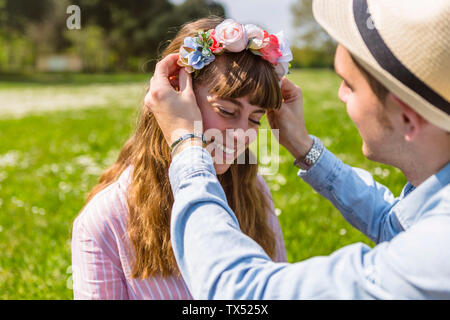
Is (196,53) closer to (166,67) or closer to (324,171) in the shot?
(166,67)

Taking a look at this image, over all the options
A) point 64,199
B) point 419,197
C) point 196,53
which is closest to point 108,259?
point 196,53

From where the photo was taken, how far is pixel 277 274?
1397 mm

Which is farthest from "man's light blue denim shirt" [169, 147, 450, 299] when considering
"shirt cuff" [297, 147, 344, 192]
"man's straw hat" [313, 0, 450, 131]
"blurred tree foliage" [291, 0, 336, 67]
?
"blurred tree foliage" [291, 0, 336, 67]

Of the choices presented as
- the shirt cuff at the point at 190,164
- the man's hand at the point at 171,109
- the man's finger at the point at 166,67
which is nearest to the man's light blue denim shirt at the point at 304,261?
the shirt cuff at the point at 190,164

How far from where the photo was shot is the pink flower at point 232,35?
2.20 m

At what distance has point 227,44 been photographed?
2.21 meters

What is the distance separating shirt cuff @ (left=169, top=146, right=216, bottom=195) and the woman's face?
2.21ft

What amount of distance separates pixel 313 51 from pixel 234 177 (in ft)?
187

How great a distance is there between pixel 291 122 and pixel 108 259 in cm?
122

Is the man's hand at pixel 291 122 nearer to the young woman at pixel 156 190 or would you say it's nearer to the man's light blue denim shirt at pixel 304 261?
the young woman at pixel 156 190
